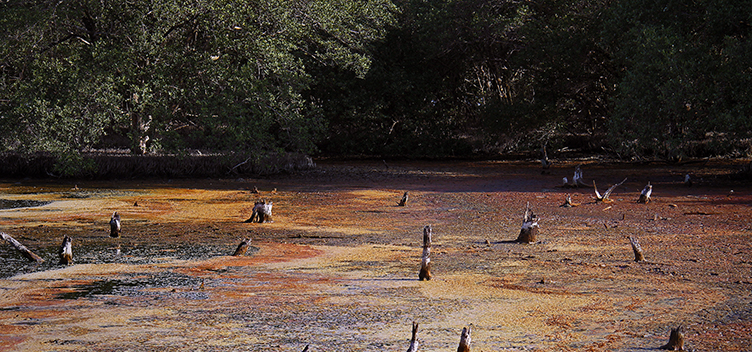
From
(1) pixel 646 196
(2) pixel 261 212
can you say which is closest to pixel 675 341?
(2) pixel 261 212

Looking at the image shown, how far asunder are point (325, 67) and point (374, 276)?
1977cm

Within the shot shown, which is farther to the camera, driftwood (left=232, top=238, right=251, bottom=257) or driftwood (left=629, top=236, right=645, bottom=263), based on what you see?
driftwood (left=232, top=238, right=251, bottom=257)

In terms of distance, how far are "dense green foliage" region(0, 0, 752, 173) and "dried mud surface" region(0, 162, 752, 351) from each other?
2.98m

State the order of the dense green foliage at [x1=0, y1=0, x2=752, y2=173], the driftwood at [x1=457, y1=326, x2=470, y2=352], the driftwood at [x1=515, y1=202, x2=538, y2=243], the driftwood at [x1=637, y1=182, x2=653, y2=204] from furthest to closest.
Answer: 1. the dense green foliage at [x1=0, y1=0, x2=752, y2=173]
2. the driftwood at [x1=637, y1=182, x2=653, y2=204]
3. the driftwood at [x1=515, y1=202, x2=538, y2=243]
4. the driftwood at [x1=457, y1=326, x2=470, y2=352]

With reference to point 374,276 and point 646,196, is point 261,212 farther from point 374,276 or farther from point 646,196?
point 646,196

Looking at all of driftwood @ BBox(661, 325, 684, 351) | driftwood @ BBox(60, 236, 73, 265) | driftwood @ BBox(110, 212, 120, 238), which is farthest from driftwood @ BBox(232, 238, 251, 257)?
driftwood @ BBox(661, 325, 684, 351)

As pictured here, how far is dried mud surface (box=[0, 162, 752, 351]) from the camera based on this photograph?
593 centimetres

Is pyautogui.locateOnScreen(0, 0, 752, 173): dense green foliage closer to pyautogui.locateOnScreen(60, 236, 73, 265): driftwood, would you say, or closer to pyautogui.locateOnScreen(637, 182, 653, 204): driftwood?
pyautogui.locateOnScreen(637, 182, 653, 204): driftwood

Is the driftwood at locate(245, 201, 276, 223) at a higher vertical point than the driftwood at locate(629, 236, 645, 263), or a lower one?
higher

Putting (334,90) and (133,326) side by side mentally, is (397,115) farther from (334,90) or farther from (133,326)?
(133,326)

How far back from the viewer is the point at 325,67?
27219 mm

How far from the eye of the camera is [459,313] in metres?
6.55

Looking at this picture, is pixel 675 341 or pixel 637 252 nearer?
pixel 675 341

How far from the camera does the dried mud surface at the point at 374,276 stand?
5.93 meters
